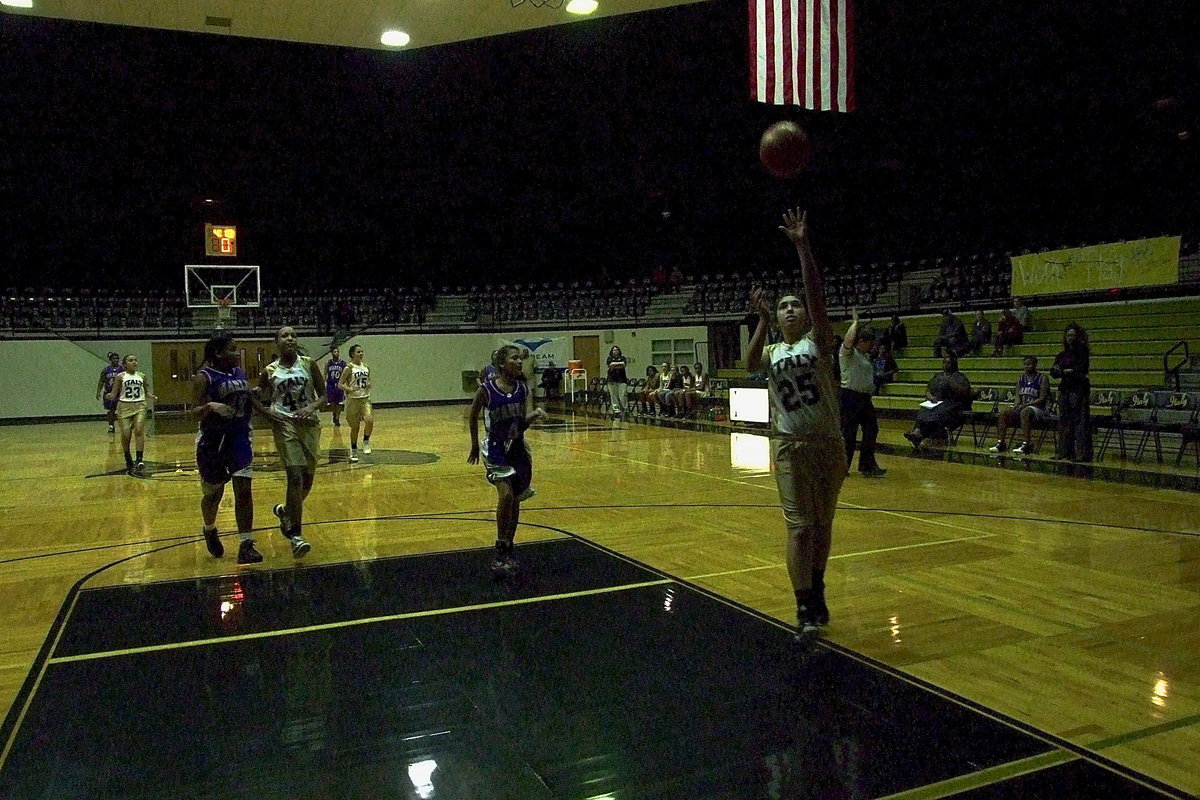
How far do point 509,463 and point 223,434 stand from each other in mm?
2065

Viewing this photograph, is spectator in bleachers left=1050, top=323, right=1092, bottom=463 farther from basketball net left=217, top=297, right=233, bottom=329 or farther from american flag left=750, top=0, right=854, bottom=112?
basketball net left=217, top=297, right=233, bottom=329

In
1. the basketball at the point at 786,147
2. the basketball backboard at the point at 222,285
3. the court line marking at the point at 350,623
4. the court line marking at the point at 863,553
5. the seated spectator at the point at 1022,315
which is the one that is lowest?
the court line marking at the point at 350,623

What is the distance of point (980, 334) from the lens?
16.8 m

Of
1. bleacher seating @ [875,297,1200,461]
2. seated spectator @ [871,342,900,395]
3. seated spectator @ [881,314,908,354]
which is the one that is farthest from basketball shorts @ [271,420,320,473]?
seated spectator @ [881,314,908,354]

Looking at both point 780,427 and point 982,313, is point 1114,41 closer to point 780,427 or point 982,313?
point 982,313

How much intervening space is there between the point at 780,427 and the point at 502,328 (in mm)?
25161

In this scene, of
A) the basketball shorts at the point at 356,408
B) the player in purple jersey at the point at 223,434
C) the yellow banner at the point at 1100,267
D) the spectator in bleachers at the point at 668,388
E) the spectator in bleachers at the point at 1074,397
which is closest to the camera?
the player in purple jersey at the point at 223,434

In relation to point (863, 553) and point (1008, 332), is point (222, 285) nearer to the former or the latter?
point (1008, 332)

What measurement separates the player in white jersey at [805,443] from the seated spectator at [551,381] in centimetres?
2076

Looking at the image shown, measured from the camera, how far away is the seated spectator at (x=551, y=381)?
25.0m

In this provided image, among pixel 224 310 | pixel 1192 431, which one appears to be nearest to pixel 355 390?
pixel 1192 431

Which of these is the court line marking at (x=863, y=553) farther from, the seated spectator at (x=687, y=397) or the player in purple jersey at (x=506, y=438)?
the seated spectator at (x=687, y=397)

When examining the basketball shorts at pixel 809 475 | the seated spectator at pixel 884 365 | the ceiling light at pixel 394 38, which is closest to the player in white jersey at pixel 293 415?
the basketball shorts at pixel 809 475

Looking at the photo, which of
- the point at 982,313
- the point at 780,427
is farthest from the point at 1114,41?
the point at 780,427
